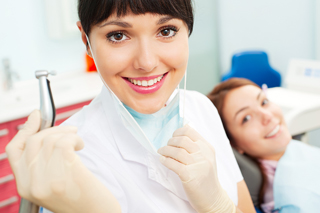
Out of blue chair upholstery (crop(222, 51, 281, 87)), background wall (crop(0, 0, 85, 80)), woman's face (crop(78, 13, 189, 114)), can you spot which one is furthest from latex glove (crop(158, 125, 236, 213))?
blue chair upholstery (crop(222, 51, 281, 87))

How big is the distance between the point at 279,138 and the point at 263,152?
3.8 inches

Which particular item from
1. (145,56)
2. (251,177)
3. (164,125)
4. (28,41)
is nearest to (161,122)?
(164,125)

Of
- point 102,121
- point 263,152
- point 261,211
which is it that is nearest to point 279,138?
point 263,152

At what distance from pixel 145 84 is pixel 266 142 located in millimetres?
935

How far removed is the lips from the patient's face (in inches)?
33.3

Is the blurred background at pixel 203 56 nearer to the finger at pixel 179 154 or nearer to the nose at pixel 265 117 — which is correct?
the nose at pixel 265 117

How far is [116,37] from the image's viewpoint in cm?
80

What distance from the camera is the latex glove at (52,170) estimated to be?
1.98ft

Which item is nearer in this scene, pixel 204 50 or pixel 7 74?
pixel 7 74

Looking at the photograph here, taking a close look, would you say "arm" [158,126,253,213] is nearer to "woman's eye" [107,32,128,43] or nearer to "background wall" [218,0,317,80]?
"woman's eye" [107,32,128,43]

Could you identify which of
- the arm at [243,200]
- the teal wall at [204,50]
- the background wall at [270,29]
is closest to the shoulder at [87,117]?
the arm at [243,200]

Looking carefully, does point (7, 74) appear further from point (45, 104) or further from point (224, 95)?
point (45, 104)

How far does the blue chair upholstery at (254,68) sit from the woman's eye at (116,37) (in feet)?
7.22

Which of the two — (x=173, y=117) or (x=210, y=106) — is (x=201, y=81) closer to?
(x=210, y=106)
